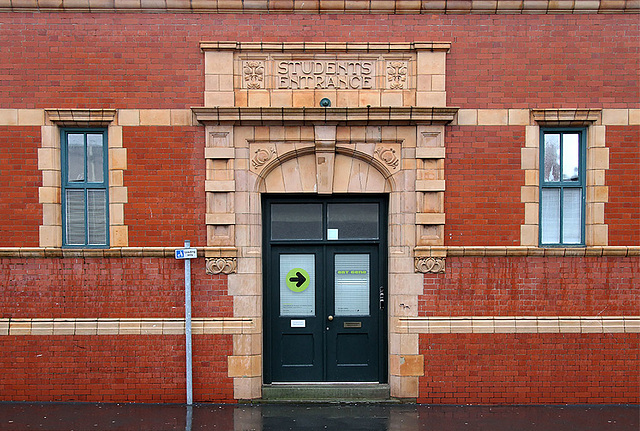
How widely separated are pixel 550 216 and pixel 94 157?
708 cm

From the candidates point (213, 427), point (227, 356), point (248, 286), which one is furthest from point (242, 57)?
point (213, 427)

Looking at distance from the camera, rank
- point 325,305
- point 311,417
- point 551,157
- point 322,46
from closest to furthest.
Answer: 1. point 311,417
2. point 322,46
3. point 551,157
4. point 325,305

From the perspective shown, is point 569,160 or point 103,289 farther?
point 569,160

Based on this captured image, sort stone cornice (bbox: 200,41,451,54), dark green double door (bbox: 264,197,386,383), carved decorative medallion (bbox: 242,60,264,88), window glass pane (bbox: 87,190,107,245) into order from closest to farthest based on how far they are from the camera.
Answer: stone cornice (bbox: 200,41,451,54) → carved decorative medallion (bbox: 242,60,264,88) → window glass pane (bbox: 87,190,107,245) → dark green double door (bbox: 264,197,386,383)

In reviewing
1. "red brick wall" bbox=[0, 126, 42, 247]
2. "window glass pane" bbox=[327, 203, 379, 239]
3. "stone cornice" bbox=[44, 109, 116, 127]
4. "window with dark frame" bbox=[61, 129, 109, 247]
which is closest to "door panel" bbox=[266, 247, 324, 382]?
"window glass pane" bbox=[327, 203, 379, 239]

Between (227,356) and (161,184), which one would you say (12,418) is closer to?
(227,356)

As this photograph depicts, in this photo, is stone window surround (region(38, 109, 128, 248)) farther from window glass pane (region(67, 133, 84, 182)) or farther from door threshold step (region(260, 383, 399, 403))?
door threshold step (region(260, 383, 399, 403))

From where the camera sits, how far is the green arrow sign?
7.75 m

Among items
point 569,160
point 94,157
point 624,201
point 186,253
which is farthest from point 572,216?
point 94,157

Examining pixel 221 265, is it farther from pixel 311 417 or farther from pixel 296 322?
pixel 311 417

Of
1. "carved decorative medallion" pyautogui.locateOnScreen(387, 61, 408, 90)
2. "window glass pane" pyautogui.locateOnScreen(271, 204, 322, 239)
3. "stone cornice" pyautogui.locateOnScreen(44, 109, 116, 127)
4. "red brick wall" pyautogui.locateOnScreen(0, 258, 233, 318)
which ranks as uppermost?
"carved decorative medallion" pyautogui.locateOnScreen(387, 61, 408, 90)

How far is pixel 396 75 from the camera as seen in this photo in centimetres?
748

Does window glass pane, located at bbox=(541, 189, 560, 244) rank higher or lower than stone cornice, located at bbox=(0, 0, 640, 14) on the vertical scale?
lower

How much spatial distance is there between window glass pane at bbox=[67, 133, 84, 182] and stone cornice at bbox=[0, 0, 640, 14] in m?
1.92
